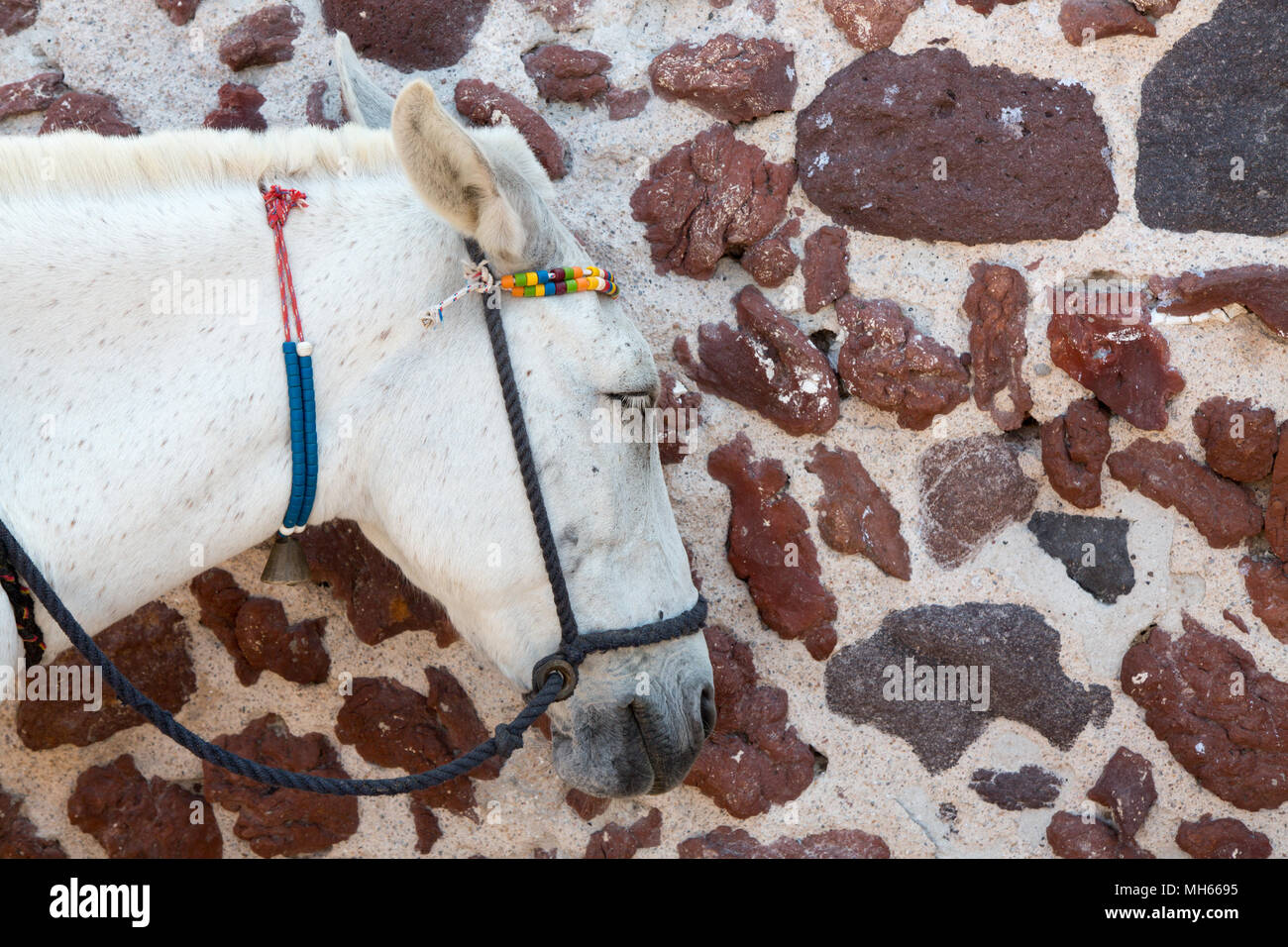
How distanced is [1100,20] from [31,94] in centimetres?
199

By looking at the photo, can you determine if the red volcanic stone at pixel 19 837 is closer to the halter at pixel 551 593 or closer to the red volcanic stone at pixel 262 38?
the halter at pixel 551 593

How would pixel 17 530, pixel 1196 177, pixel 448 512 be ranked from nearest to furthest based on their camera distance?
pixel 17 530 → pixel 448 512 → pixel 1196 177

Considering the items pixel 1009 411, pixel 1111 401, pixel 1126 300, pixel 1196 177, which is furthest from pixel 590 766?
pixel 1196 177

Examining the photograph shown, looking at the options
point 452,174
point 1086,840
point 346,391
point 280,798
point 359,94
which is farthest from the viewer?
point 280,798

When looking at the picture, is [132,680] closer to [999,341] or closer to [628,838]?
[628,838]

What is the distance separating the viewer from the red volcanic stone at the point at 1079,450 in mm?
1813

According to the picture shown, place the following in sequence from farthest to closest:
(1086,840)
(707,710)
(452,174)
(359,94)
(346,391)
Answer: (1086,840) < (359,94) < (707,710) < (346,391) < (452,174)

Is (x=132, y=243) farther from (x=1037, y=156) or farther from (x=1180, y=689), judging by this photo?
(x=1180, y=689)

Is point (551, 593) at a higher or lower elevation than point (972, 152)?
lower

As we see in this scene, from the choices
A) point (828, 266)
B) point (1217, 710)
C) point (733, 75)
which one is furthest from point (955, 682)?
point (733, 75)

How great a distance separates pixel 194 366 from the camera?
54.8 inches

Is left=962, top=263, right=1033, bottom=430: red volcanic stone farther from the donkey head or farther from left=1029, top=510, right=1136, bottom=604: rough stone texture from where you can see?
the donkey head

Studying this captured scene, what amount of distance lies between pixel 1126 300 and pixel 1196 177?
0.25 meters

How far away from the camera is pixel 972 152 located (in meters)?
1.82
